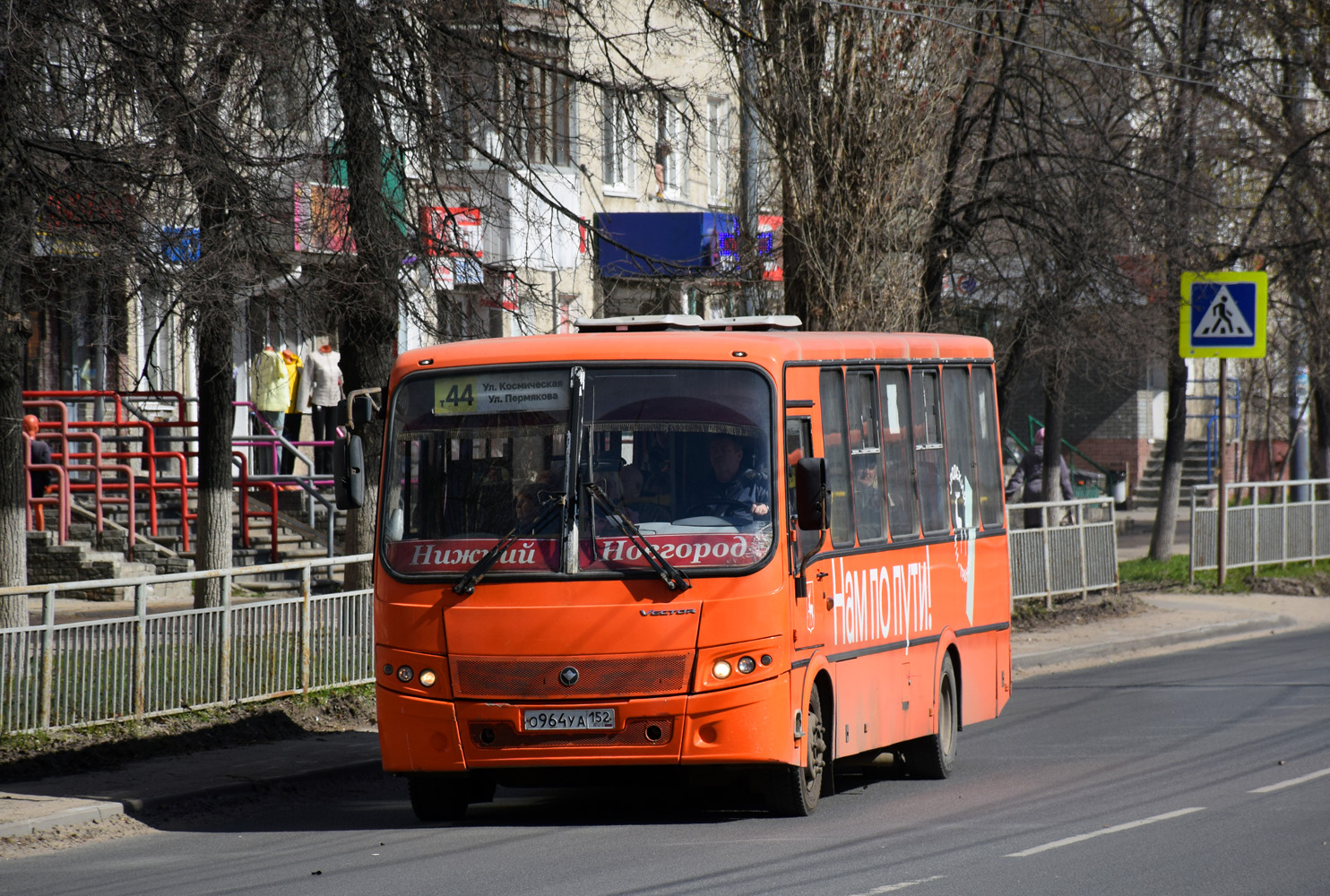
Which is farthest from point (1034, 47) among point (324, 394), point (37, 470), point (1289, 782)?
point (1289, 782)

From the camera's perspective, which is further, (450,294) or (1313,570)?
(1313,570)

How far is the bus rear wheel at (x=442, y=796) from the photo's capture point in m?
10.2

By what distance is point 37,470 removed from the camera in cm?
2167

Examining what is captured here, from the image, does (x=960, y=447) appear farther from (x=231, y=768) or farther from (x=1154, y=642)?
(x=1154, y=642)

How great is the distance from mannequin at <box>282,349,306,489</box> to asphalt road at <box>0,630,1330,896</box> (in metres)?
15.4

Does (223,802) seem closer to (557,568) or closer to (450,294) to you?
(557,568)

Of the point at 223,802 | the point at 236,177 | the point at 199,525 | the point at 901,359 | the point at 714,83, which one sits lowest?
the point at 223,802

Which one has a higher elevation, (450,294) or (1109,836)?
(450,294)

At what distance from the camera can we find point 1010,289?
24.8m

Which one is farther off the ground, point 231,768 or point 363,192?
point 363,192

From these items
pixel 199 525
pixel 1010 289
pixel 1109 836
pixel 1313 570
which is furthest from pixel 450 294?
pixel 1313 570

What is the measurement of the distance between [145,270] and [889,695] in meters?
5.34

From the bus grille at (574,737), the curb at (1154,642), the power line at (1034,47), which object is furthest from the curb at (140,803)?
the power line at (1034,47)

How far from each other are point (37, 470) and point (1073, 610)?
12052mm
